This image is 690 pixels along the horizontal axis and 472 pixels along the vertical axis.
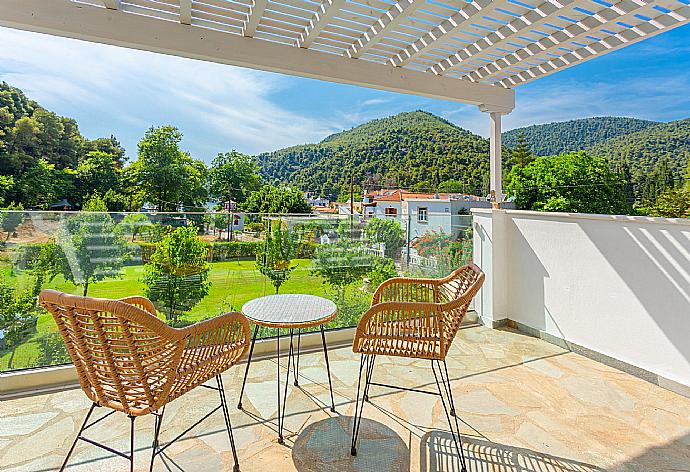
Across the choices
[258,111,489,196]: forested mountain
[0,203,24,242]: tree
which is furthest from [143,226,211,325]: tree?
[258,111,489,196]: forested mountain

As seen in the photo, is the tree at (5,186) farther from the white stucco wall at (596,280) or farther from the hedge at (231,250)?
the white stucco wall at (596,280)

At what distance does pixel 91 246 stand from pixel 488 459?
2786 mm

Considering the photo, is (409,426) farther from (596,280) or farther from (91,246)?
(91,246)

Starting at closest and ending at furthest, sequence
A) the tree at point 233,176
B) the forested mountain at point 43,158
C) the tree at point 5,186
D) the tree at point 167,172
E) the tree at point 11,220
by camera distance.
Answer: the tree at point 11,220, the tree at point 5,186, the forested mountain at point 43,158, the tree at point 233,176, the tree at point 167,172

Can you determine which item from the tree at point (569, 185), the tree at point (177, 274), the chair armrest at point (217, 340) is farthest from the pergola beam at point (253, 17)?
the tree at point (569, 185)

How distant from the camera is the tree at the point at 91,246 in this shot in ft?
8.41

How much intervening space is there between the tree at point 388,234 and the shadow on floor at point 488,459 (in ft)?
6.49

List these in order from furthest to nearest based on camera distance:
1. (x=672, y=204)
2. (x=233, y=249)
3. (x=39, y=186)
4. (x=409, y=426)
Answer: (x=39, y=186) < (x=672, y=204) < (x=233, y=249) < (x=409, y=426)

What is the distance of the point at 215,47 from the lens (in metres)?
2.80

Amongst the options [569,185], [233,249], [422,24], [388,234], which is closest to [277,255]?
[233,249]

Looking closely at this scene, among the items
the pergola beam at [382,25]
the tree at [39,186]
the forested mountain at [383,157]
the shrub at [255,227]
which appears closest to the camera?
the pergola beam at [382,25]

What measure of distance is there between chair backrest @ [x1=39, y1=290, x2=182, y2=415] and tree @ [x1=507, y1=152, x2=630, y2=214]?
244 inches

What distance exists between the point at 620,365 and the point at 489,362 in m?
0.92

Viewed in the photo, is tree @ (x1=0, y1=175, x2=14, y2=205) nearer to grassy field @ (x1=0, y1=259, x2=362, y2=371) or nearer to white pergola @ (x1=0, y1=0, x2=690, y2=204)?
grassy field @ (x1=0, y1=259, x2=362, y2=371)
